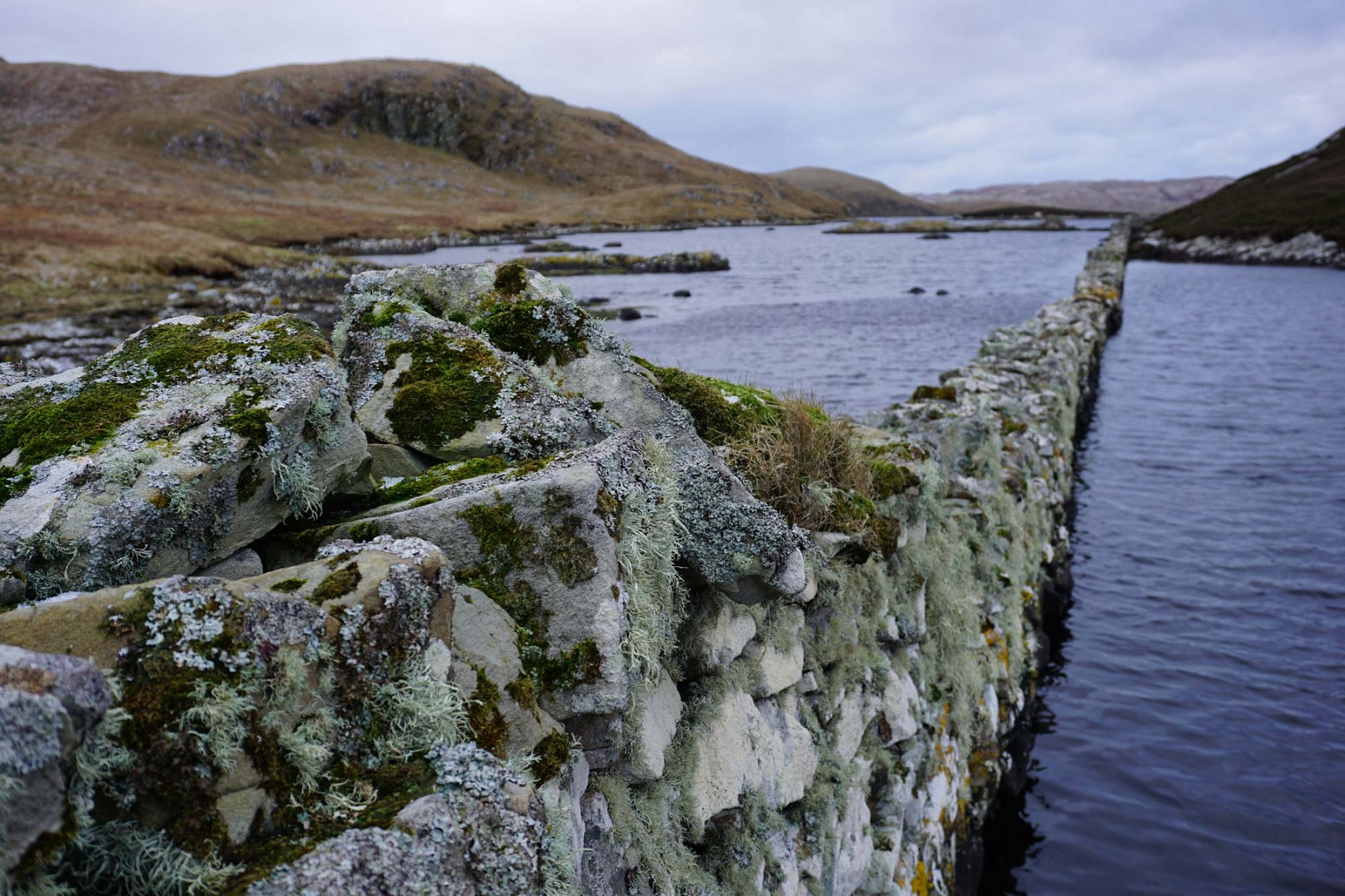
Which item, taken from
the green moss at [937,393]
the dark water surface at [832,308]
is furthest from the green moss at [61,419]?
the green moss at [937,393]

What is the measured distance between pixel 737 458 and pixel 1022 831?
624 centimetres

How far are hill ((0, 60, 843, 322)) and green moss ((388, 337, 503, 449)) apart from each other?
100ft

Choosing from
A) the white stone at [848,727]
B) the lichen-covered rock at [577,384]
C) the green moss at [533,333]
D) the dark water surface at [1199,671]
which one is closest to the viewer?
the lichen-covered rock at [577,384]

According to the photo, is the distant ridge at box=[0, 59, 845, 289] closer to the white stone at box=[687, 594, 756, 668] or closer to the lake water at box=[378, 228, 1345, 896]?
the lake water at box=[378, 228, 1345, 896]

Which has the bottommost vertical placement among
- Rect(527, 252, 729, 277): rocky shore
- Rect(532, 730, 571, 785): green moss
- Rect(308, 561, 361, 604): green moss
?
Rect(532, 730, 571, 785): green moss

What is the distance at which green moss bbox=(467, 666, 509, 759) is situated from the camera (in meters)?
3.22

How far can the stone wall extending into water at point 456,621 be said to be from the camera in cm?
253

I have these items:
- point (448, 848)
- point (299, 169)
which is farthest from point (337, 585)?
point (299, 169)

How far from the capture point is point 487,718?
129 inches

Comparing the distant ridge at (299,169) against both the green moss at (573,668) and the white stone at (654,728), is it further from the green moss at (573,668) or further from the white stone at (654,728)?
the green moss at (573,668)

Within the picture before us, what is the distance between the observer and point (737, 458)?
243 inches

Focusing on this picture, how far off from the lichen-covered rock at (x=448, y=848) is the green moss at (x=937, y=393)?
479 inches

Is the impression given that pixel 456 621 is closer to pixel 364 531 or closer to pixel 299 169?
pixel 364 531

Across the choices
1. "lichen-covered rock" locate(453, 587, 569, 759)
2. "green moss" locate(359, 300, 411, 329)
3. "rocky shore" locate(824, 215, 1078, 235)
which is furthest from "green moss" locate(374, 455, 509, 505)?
"rocky shore" locate(824, 215, 1078, 235)
